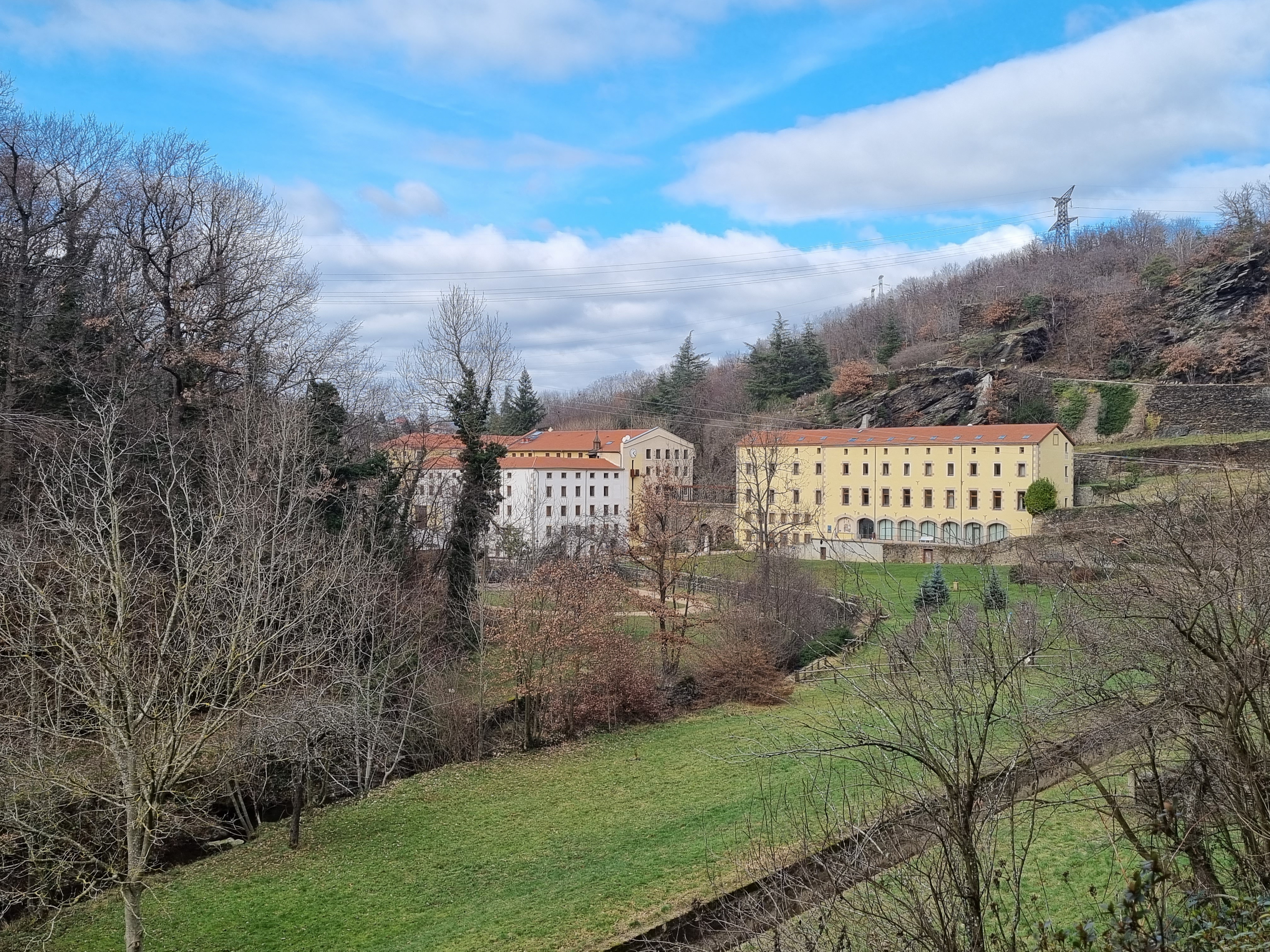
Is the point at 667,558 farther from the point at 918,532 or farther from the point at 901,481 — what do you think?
the point at 901,481

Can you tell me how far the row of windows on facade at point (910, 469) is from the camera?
40.8 m

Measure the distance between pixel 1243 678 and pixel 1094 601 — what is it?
223cm

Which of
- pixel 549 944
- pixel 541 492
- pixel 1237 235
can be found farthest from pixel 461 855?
pixel 1237 235

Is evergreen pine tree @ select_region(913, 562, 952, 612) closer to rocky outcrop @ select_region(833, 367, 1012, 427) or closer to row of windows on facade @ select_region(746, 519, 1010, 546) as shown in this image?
row of windows on facade @ select_region(746, 519, 1010, 546)

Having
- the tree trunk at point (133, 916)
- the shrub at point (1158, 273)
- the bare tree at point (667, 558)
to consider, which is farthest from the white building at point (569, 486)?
the tree trunk at point (133, 916)

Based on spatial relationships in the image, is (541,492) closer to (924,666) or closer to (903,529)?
(903,529)

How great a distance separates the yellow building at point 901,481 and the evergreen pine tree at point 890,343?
1953cm

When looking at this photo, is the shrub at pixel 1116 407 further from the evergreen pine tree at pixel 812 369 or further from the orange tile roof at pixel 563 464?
the orange tile roof at pixel 563 464

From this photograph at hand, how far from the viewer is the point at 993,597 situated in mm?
6488

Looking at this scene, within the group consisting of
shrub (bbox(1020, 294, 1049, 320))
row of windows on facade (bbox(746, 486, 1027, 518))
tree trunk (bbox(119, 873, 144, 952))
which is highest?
shrub (bbox(1020, 294, 1049, 320))

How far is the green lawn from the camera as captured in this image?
10.6 metres

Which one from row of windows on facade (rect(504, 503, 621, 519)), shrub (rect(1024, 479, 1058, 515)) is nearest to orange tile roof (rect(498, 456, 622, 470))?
row of windows on facade (rect(504, 503, 621, 519))

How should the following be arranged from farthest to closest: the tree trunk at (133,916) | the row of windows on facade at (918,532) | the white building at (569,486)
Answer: the white building at (569,486) < the row of windows on facade at (918,532) < the tree trunk at (133,916)

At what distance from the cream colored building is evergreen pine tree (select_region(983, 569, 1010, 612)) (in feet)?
158
